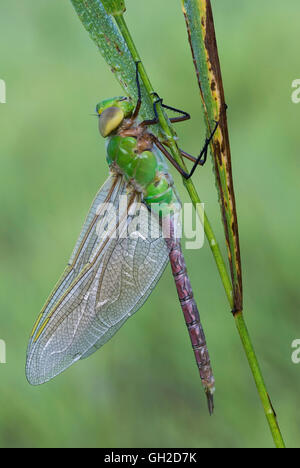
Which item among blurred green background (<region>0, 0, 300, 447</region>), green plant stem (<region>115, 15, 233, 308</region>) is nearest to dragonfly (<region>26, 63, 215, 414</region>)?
green plant stem (<region>115, 15, 233, 308</region>)

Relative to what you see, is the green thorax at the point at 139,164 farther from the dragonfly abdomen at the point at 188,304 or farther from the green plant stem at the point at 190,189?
the green plant stem at the point at 190,189

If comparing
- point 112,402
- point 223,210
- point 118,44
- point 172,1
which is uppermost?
point 172,1

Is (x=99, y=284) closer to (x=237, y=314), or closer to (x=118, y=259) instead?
(x=118, y=259)

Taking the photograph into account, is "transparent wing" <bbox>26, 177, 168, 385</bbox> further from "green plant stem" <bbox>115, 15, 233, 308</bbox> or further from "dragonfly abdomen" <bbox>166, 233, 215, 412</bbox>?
"green plant stem" <bbox>115, 15, 233, 308</bbox>

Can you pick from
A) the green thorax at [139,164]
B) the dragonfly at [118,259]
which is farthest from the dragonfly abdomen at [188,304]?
the green thorax at [139,164]

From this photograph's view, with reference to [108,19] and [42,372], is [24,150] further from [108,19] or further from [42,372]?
[108,19]

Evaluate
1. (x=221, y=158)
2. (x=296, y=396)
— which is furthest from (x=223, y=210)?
(x=296, y=396)
